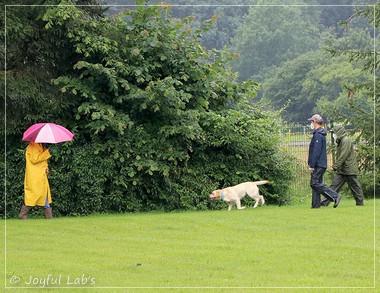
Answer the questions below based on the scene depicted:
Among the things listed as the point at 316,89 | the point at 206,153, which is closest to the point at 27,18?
the point at 206,153

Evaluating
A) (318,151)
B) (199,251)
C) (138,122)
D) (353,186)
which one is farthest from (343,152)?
(199,251)

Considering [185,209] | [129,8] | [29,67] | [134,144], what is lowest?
[185,209]

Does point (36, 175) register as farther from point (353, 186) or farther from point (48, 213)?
point (353, 186)

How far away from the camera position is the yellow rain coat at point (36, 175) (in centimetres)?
2059

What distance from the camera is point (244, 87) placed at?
1005 inches

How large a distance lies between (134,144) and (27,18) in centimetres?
408

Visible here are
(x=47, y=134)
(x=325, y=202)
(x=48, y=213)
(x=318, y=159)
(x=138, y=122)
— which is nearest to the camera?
(x=47, y=134)

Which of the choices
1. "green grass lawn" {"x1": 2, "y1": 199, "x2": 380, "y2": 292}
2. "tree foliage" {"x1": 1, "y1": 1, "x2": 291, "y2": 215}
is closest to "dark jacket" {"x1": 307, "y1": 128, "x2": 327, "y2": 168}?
"green grass lawn" {"x1": 2, "y1": 199, "x2": 380, "y2": 292}

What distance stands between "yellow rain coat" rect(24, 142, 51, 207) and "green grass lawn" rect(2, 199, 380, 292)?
50 centimetres

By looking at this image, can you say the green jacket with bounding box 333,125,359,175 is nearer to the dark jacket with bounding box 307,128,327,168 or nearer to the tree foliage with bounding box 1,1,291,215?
the dark jacket with bounding box 307,128,327,168

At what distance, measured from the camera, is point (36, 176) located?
67.7 feet

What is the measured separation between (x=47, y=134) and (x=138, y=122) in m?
3.93

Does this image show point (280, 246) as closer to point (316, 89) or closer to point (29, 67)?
point (29, 67)

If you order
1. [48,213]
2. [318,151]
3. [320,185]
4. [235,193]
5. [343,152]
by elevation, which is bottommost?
[48,213]
